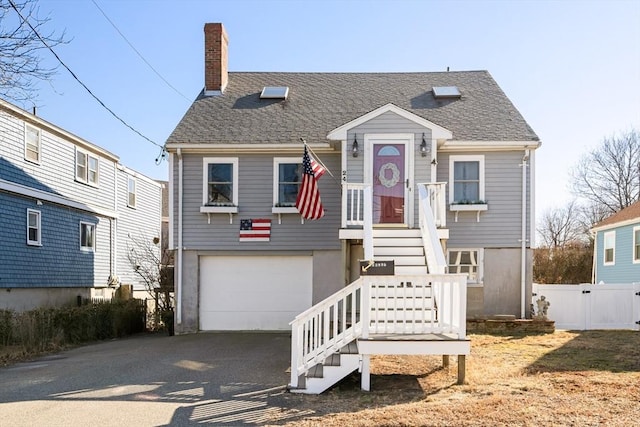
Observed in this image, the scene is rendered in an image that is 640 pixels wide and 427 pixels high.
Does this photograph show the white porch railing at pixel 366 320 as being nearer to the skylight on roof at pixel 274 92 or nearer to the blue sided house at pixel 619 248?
the skylight on roof at pixel 274 92

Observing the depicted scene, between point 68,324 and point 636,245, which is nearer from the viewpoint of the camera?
point 68,324

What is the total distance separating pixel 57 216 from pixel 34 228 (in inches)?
44.2

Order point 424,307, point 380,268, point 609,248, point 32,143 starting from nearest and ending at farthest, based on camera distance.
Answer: point 424,307
point 380,268
point 32,143
point 609,248

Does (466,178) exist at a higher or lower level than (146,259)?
higher

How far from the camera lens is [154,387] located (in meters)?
8.00

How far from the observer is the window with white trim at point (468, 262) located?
14.4 metres

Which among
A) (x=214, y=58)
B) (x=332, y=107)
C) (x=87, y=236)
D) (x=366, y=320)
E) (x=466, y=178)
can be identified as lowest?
(x=366, y=320)

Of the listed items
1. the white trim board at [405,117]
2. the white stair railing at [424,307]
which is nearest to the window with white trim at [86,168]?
the white trim board at [405,117]

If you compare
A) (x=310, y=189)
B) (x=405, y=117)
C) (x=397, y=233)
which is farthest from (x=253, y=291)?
(x=405, y=117)

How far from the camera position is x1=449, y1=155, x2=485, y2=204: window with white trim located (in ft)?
47.1

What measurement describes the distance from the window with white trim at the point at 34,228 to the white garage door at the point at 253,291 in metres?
5.70

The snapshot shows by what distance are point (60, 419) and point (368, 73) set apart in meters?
14.3

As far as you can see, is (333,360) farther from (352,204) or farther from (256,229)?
(256,229)

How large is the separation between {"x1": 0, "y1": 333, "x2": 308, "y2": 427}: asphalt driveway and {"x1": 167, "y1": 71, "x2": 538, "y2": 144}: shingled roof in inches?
225
